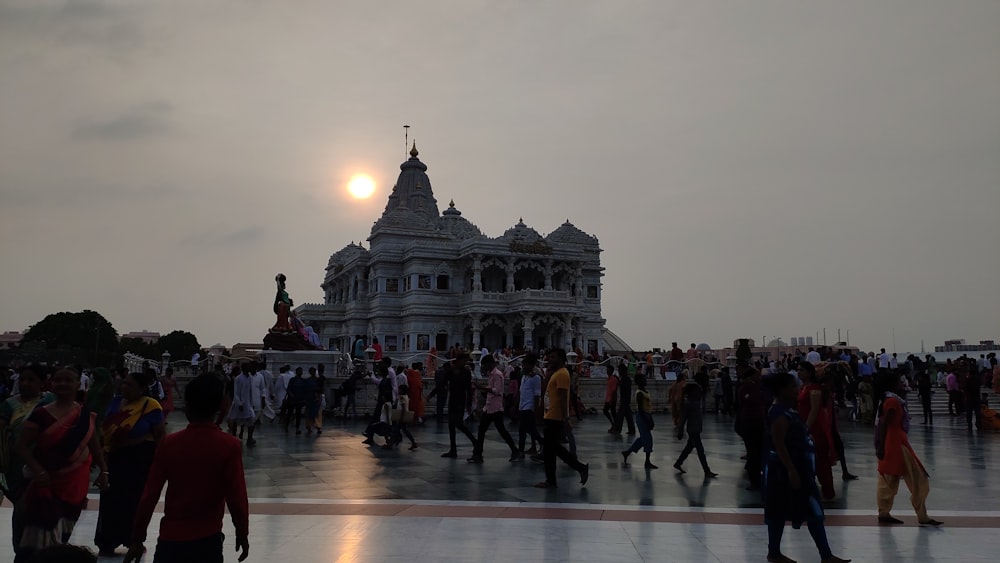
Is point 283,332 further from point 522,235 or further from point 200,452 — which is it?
point 522,235

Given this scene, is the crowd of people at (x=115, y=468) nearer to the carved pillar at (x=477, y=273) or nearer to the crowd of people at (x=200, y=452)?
the crowd of people at (x=200, y=452)

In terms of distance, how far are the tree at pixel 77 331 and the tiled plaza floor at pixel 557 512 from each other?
66.4 m

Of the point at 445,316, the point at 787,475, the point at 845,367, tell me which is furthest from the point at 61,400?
the point at 445,316

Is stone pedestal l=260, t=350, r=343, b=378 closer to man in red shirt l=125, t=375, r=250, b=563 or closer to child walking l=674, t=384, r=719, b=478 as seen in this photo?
child walking l=674, t=384, r=719, b=478

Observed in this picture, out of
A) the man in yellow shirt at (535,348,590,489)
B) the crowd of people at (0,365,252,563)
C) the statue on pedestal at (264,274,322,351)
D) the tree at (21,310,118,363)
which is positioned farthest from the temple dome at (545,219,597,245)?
the crowd of people at (0,365,252,563)

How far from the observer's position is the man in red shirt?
3885 mm

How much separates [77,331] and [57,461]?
74.8 metres

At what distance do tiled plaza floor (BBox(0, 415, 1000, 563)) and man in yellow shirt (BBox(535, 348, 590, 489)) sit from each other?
24 centimetres

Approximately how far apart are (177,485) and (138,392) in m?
2.68

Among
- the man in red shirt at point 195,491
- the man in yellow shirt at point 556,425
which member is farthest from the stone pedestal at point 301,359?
the man in red shirt at point 195,491

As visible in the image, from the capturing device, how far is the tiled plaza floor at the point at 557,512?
6387 millimetres

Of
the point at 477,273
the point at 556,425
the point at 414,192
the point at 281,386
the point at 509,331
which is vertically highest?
the point at 414,192

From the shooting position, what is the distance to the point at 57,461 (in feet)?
16.8

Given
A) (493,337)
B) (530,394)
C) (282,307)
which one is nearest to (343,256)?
(493,337)
